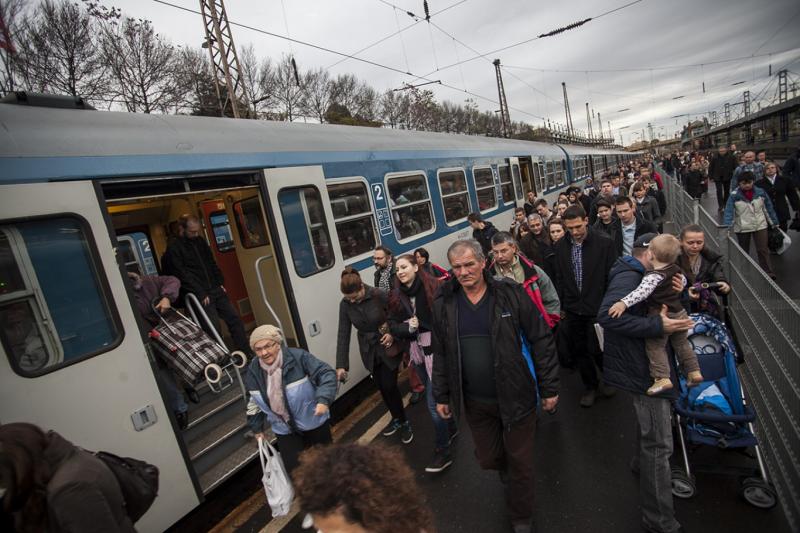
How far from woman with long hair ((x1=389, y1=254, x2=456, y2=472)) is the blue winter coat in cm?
84

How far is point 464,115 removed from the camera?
154ft

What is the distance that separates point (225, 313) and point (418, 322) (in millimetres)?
2646

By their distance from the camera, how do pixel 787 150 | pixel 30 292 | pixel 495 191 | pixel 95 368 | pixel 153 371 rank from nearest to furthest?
pixel 30 292, pixel 95 368, pixel 153 371, pixel 495 191, pixel 787 150

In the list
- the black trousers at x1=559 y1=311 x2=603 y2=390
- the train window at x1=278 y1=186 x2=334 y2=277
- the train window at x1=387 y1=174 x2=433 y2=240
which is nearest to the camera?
the black trousers at x1=559 y1=311 x2=603 y2=390

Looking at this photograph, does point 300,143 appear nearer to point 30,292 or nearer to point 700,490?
point 30,292

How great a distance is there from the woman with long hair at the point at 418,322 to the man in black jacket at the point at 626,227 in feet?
8.94

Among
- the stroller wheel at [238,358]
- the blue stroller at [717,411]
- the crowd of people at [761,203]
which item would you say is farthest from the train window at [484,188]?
the blue stroller at [717,411]

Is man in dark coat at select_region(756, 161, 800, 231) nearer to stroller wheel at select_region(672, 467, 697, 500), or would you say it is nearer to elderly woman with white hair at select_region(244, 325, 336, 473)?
stroller wheel at select_region(672, 467, 697, 500)

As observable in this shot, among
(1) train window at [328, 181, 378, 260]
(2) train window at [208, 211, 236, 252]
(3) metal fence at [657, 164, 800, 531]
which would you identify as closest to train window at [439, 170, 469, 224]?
(1) train window at [328, 181, 378, 260]

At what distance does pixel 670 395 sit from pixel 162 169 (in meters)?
3.86

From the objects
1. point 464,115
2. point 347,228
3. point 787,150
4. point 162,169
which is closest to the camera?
point 162,169

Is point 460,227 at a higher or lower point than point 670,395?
higher

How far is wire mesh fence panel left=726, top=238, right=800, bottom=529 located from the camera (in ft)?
7.68

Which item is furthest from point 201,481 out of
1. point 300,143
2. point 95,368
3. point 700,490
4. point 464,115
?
point 464,115
